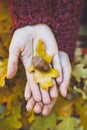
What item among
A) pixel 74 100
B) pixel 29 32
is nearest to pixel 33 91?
pixel 29 32

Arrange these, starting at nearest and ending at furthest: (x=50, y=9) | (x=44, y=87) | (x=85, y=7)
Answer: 1. (x=44, y=87)
2. (x=50, y=9)
3. (x=85, y=7)

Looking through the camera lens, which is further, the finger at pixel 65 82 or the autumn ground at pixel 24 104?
the autumn ground at pixel 24 104

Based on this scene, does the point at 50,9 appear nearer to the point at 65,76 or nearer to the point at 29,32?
the point at 29,32

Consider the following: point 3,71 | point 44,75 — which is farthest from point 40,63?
point 3,71

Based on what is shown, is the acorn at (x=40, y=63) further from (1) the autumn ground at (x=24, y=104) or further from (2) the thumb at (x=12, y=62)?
(1) the autumn ground at (x=24, y=104)

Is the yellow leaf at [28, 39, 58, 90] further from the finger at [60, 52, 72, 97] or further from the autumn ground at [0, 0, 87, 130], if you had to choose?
the autumn ground at [0, 0, 87, 130]

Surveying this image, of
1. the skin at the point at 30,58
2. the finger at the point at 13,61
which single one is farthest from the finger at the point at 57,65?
the finger at the point at 13,61

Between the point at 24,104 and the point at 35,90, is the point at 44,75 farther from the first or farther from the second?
the point at 24,104
